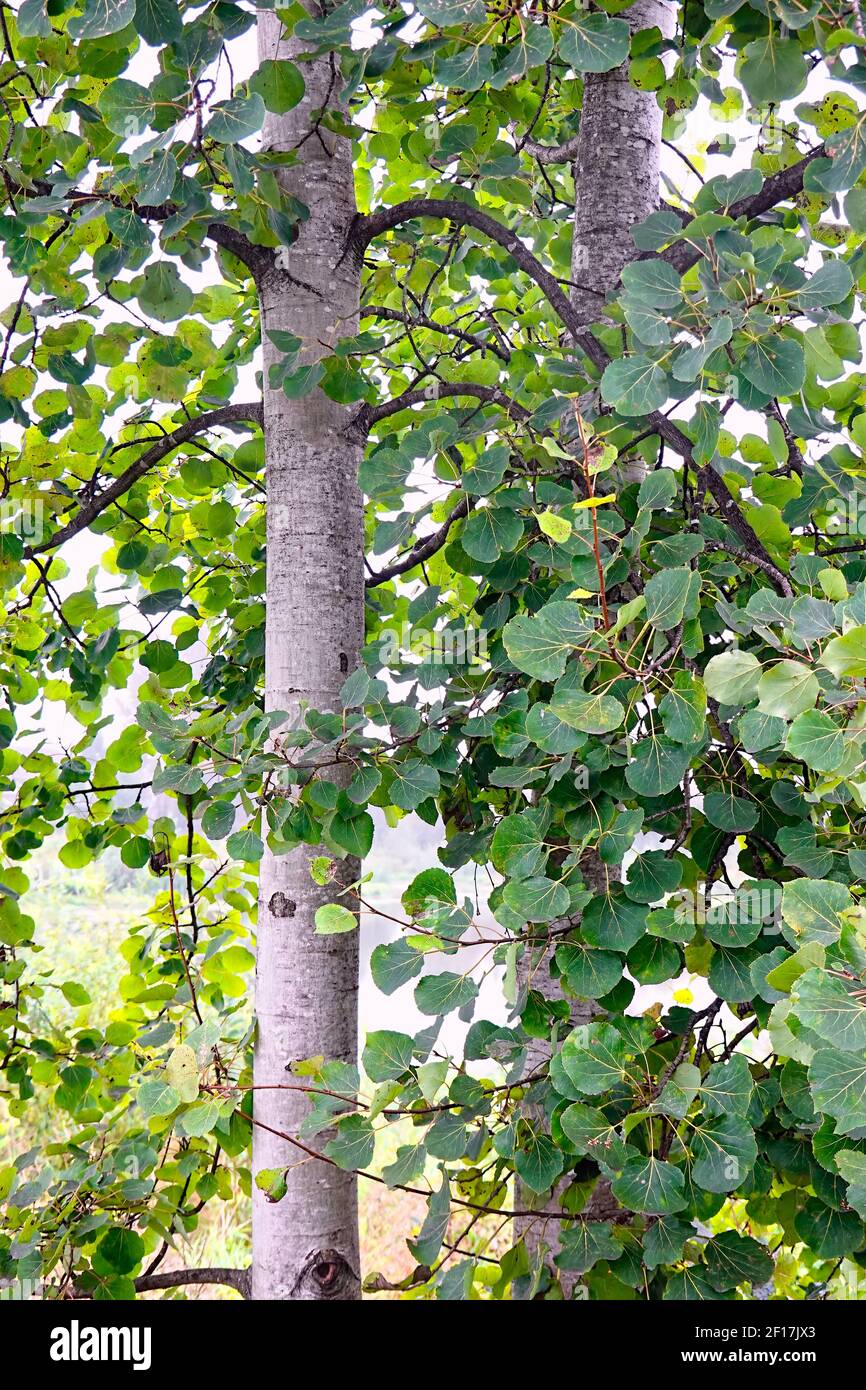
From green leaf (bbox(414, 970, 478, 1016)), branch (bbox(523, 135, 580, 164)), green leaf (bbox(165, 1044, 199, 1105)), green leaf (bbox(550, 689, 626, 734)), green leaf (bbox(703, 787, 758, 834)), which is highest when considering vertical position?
branch (bbox(523, 135, 580, 164))

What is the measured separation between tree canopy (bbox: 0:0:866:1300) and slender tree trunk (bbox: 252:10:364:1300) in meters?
0.03

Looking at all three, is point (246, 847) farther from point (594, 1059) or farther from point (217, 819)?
point (594, 1059)

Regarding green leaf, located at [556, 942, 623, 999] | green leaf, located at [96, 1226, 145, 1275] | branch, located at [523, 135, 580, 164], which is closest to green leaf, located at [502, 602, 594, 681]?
green leaf, located at [556, 942, 623, 999]

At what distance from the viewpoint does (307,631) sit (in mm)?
1020

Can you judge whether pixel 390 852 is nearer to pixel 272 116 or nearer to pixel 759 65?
pixel 272 116

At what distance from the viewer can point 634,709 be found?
71cm

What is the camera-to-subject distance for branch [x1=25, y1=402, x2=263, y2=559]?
42.7 inches

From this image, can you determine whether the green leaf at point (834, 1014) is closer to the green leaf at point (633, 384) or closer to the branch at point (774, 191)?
the green leaf at point (633, 384)

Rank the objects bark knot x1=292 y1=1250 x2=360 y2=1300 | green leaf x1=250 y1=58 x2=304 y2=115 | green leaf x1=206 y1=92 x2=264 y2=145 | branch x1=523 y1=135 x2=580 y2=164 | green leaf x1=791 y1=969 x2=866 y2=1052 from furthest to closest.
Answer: branch x1=523 y1=135 x2=580 y2=164 < bark knot x1=292 y1=1250 x2=360 y2=1300 < green leaf x1=250 y1=58 x2=304 y2=115 < green leaf x1=206 y1=92 x2=264 y2=145 < green leaf x1=791 y1=969 x2=866 y2=1052

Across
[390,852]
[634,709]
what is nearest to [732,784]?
[634,709]

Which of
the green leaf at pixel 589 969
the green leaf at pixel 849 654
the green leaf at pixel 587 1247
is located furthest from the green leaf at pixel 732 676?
the green leaf at pixel 587 1247

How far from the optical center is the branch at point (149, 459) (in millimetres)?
1085

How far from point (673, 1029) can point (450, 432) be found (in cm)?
50

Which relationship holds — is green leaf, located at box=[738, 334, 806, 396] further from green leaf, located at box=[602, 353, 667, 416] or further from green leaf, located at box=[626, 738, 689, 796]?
green leaf, located at box=[626, 738, 689, 796]
